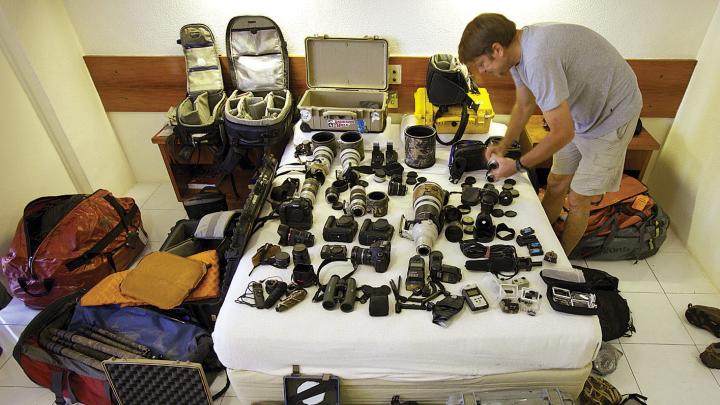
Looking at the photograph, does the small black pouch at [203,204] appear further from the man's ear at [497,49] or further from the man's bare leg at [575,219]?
the man's bare leg at [575,219]

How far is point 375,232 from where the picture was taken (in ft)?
5.63

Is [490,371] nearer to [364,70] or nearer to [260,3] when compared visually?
[364,70]

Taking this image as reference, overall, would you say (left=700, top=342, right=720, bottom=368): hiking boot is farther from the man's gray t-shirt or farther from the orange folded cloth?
the orange folded cloth

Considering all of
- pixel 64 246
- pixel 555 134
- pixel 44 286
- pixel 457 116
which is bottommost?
pixel 44 286

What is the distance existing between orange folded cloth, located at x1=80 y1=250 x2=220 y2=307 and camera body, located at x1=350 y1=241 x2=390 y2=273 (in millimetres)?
608

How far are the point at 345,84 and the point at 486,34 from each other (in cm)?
125

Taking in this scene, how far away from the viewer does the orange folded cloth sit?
1765mm

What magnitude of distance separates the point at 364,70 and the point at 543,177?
1227 mm

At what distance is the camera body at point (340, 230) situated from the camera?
1.72 m

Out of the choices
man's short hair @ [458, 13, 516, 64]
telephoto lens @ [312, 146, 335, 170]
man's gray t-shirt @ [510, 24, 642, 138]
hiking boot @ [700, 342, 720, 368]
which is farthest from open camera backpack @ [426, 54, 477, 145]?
hiking boot @ [700, 342, 720, 368]

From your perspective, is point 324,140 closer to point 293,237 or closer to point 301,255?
point 293,237

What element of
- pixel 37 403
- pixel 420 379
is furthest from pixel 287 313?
pixel 37 403

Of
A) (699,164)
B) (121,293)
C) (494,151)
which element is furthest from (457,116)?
(121,293)

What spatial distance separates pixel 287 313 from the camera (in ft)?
4.75
